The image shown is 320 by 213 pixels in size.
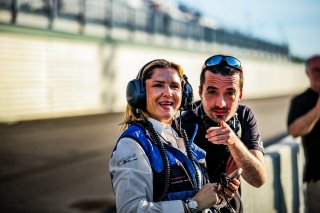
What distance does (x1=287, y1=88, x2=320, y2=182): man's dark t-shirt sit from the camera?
436 centimetres

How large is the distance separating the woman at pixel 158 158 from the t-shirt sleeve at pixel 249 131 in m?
0.51

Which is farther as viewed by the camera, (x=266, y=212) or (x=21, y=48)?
(x=21, y=48)

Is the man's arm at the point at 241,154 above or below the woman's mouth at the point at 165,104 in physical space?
below

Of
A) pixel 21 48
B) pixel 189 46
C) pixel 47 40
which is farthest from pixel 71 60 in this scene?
pixel 189 46

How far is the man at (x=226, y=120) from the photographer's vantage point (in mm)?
Result: 2699

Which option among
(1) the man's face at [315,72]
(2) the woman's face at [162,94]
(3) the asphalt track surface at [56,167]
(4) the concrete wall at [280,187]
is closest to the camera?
(2) the woman's face at [162,94]

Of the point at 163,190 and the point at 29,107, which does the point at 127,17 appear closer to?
the point at 29,107

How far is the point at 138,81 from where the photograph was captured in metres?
2.59

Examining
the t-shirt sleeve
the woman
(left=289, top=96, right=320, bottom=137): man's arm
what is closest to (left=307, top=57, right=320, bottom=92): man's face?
(left=289, top=96, right=320, bottom=137): man's arm

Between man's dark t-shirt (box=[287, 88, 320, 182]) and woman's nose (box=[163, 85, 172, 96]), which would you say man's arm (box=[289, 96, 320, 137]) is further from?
woman's nose (box=[163, 85, 172, 96])

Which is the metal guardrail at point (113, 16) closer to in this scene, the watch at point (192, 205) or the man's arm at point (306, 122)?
the man's arm at point (306, 122)

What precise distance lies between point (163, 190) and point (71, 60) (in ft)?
64.6

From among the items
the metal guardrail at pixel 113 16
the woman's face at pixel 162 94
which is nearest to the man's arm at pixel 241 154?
the woman's face at pixel 162 94

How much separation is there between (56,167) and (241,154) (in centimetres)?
745
